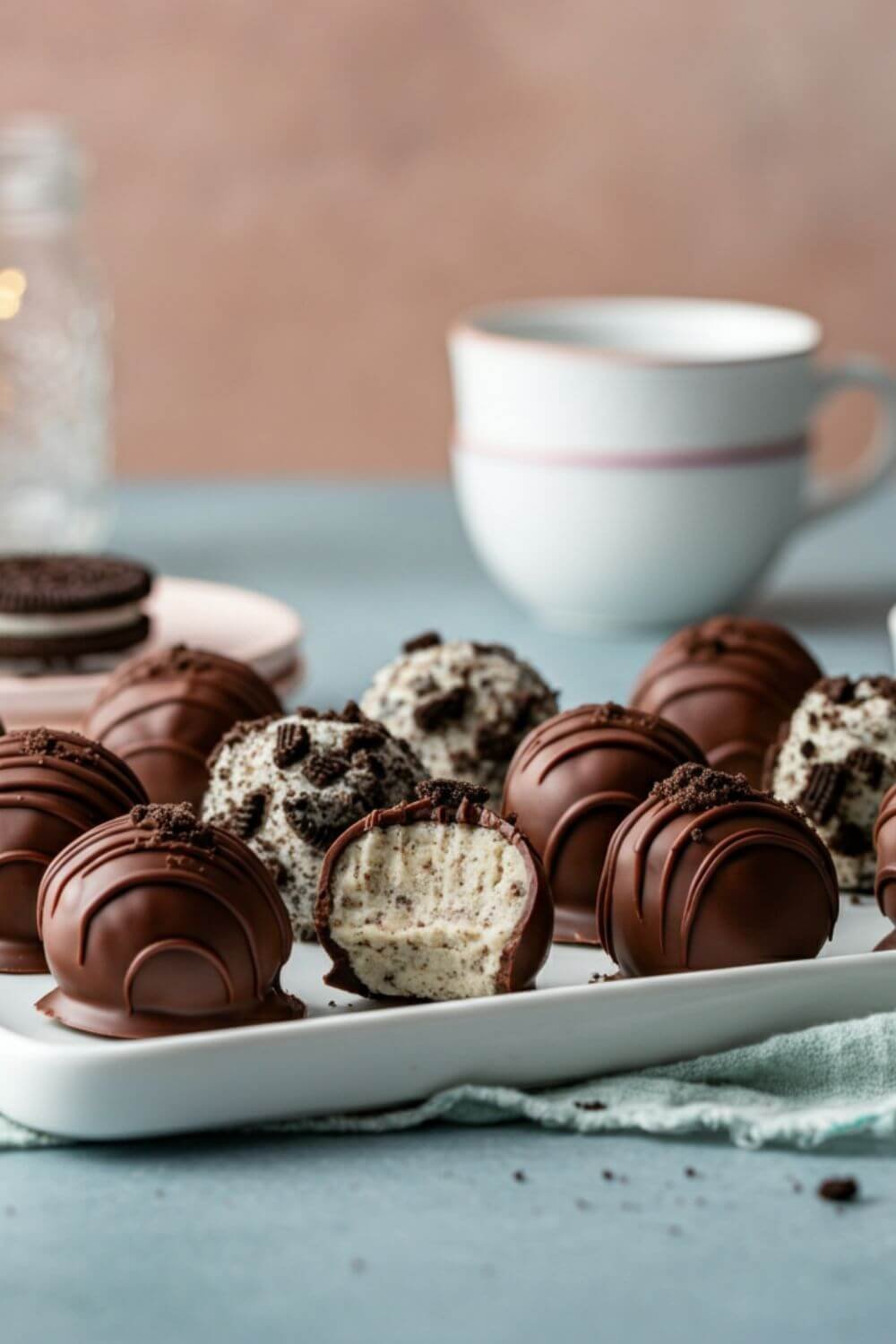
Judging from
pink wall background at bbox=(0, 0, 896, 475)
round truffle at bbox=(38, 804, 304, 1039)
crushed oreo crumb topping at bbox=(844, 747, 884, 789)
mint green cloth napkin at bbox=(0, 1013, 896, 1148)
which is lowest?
mint green cloth napkin at bbox=(0, 1013, 896, 1148)

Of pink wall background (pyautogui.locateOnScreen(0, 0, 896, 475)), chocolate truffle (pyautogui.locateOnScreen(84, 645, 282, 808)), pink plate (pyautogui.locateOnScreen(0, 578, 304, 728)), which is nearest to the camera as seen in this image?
chocolate truffle (pyautogui.locateOnScreen(84, 645, 282, 808))

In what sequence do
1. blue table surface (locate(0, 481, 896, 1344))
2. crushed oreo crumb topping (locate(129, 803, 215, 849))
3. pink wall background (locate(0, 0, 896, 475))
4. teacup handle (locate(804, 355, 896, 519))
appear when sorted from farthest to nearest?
pink wall background (locate(0, 0, 896, 475)) < teacup handle (locate(804, 355, 896, 519)) < crushed oreo crumb topping (locate(129, 803, 215, 849)) < blue table surface (locate(0, 481, 896, 1344))

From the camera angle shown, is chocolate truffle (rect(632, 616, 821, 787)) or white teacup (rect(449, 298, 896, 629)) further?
white teacup (rect(449, 298, 896, 629))

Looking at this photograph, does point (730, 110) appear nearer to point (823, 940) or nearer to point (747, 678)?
point (747, 678)

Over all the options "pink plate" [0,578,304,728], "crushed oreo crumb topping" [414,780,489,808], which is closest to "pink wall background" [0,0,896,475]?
"pink plate" [0,578,304,728]

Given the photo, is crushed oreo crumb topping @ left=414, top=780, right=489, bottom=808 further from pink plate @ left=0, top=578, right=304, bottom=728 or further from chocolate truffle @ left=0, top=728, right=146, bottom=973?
pink plate @ left=0, top=578, right=304, bottom=728

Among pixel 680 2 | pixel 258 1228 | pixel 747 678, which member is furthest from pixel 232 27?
pixel 258 1228
